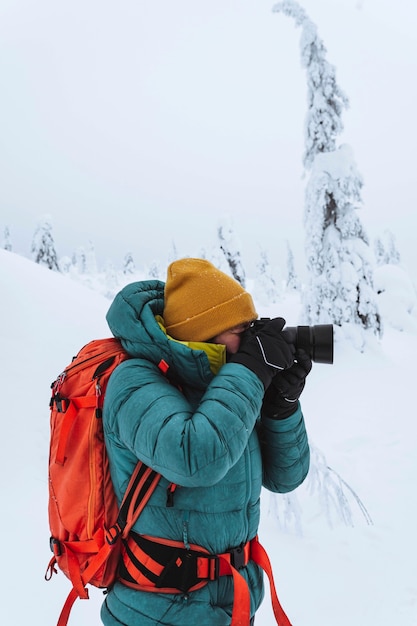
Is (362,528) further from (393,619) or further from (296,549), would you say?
(393,619)

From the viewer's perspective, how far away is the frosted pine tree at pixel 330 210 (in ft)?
45.5

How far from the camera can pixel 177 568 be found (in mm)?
1608

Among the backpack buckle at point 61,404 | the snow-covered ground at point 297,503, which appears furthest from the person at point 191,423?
the snow-covered ground at point 297,503

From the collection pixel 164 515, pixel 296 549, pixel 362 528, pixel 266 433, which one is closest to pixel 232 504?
pixel 164 515

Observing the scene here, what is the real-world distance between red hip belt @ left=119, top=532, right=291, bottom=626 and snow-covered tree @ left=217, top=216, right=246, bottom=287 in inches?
1208

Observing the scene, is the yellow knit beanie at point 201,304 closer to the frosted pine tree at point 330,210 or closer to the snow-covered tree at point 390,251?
the frosted pine tree at point 330,210

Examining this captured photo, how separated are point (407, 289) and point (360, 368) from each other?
1855 cm

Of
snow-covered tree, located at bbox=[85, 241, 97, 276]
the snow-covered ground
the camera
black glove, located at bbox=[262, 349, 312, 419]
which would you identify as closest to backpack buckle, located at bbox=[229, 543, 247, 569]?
black glove, located at bbox=[262, 349, 312, 419]

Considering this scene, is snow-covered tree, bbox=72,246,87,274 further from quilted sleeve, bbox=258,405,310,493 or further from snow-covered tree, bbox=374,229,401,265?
quilted sleeve, bbox=258,405,310,493

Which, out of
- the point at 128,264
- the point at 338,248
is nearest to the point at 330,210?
the point at 338,248

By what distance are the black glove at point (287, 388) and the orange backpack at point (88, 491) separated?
1.93ft

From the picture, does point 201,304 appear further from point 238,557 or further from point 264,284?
point 264,284

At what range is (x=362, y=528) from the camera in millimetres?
5000

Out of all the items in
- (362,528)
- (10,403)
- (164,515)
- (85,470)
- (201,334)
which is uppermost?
(201,334)
